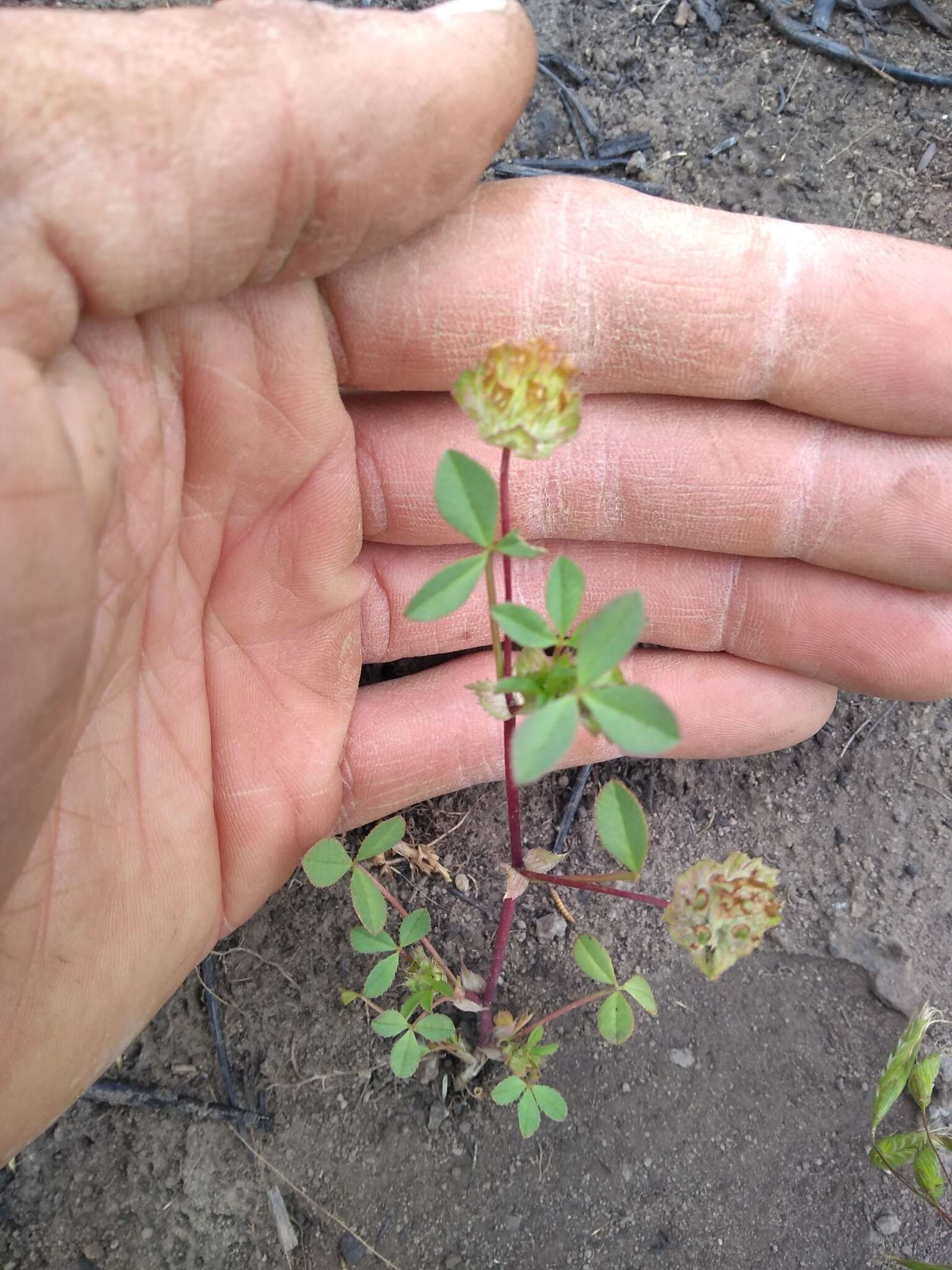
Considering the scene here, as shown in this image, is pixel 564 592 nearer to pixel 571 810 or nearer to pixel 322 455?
pixel 322 455


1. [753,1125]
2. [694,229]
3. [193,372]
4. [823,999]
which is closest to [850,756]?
[823,999]

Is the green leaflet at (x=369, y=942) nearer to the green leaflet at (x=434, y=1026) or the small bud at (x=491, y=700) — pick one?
the green leaflet at (x=434, y=1026)

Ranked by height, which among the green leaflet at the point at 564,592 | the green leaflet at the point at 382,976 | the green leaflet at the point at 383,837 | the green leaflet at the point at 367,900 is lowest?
the green leaflet at the point at 382,976

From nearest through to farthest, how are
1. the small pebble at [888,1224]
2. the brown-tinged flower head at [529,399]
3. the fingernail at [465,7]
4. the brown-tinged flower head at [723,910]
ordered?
the brown-tinged flower head at [529,399]
the brown-tinged flower head at [723,910]
the fingernail at [465,7]
the small pebble at [888,1224]

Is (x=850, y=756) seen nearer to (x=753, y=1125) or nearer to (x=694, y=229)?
(x=753, y=1125)

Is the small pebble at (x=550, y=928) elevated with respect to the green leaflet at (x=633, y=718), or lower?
lower

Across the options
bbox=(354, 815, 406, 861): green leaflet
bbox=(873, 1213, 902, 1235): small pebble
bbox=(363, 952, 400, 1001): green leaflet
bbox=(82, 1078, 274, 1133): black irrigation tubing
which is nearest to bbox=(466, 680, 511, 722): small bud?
bbox=(354, 815, 406, 861): green leaflet

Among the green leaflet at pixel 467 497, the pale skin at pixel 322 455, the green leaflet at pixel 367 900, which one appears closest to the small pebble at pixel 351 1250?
the pale skin at pixel 322 455

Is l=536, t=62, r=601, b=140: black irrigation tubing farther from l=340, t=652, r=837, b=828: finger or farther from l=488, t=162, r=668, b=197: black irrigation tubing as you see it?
l=340, t=652, r=837, b=828: finger
